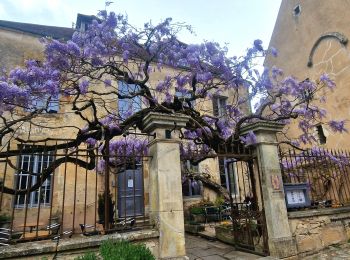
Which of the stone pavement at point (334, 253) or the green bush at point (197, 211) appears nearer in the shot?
the stone pavement at point (334, 253)

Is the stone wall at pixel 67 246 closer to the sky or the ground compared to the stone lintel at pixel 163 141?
closer to the ground

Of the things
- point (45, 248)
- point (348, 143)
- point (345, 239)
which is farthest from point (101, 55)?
point (348, 143)

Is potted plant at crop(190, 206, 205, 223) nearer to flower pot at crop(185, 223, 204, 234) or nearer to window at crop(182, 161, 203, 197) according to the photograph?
window at crop(182, 161, 203, 197)

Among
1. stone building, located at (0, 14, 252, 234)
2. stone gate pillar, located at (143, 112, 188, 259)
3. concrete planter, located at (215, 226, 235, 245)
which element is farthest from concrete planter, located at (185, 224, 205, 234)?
stone gate pillar, located at (143, 112, 188, 259)

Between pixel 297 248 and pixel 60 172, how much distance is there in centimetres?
843

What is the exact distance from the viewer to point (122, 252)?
3340 millimetres

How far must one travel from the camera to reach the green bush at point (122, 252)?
10.7 feet

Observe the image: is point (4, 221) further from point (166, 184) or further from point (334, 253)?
point (334, 253)

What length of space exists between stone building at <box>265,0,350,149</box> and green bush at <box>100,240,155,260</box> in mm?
10359

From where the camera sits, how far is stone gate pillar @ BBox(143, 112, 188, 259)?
14.1 ft

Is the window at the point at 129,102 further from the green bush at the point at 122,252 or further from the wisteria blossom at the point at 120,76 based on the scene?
the green bush at the point at 122,252

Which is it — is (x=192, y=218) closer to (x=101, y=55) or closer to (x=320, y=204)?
(x=320, y=204)

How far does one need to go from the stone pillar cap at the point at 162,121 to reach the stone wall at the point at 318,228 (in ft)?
10.2

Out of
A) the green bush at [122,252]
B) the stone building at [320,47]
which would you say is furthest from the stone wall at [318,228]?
the stone building at [320,47]
